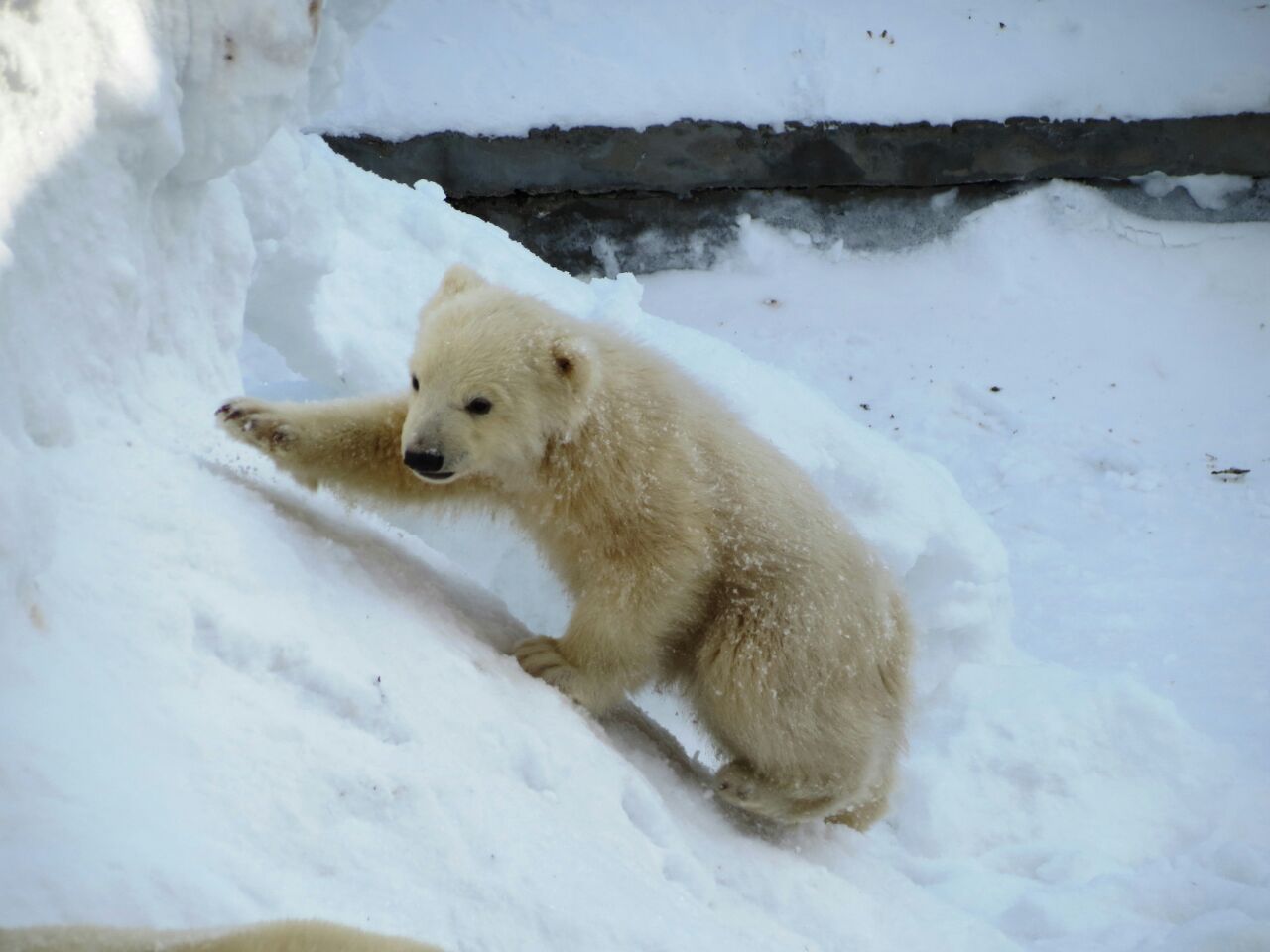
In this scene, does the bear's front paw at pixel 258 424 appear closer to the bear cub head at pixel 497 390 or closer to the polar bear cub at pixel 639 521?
the polar bear cub at pixel 639 521

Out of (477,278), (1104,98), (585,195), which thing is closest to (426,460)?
(477,278)

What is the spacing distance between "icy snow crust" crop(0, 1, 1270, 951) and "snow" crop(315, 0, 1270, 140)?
11.9ft

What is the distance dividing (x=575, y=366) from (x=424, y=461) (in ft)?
1.48

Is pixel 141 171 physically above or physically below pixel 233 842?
above

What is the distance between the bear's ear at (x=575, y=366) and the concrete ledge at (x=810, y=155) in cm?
529

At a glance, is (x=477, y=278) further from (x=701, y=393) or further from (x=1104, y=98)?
(x=1104, y=98)

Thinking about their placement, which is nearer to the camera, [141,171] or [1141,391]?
[141,171]

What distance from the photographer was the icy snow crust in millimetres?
1828

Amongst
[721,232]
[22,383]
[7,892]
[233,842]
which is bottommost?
[721,232]

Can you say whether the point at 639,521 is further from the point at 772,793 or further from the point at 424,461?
the point at 772,793

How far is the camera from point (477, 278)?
372 cm

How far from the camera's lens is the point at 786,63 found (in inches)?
352

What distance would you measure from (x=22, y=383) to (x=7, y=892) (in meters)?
1.09

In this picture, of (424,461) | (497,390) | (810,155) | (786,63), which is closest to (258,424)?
(424,461)
